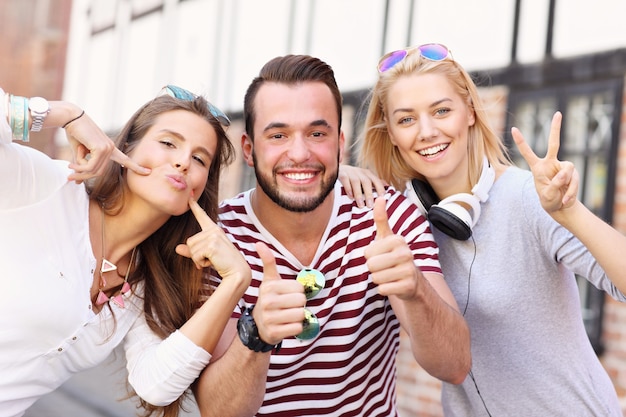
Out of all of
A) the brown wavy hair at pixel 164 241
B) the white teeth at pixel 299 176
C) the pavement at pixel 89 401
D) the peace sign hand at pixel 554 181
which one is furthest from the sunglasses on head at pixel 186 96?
the pavement at pixel 89 401

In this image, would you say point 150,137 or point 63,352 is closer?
point 63,352

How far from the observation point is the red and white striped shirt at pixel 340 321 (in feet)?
8.00

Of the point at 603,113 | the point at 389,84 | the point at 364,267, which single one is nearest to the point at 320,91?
the point at 389,84

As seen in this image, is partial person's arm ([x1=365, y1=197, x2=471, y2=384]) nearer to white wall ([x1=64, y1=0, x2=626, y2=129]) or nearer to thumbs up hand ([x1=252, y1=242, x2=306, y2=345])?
thumbs up hand ([x1=252, y1=242, x2=306, y2=345])

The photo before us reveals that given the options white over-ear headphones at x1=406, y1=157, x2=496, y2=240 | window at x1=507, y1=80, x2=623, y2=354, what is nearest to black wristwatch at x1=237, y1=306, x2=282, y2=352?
white over-ear headphones at x1=406, y1=157, x2=496, y2=240

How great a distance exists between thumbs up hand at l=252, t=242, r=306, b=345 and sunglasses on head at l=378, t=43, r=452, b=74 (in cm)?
98

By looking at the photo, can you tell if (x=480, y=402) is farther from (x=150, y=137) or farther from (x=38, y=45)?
(x=38, y=45)

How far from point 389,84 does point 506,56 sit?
94.3 inches

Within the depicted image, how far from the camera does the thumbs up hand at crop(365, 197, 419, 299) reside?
76.5 inches

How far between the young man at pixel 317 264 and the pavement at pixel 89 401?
292cm

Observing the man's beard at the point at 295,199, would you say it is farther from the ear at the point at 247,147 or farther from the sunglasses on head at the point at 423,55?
the sunglasses on head at the point at 423,55

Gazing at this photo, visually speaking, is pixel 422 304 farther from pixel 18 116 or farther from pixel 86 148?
pixel 18 116

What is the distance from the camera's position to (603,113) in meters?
4.17

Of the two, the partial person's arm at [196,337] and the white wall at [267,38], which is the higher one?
the white wall at [267,38]
